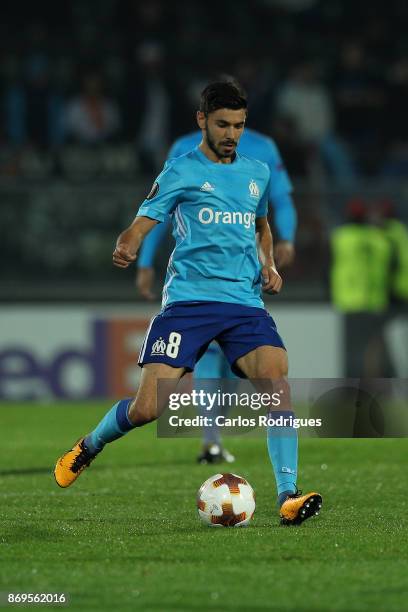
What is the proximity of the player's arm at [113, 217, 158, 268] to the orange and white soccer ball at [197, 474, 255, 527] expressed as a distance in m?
1.07

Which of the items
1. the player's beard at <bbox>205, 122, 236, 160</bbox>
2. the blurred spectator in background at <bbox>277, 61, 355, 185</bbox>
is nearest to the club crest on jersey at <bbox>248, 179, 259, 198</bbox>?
the player's beard at <bbox>205, 122, 236, 160</bbox>

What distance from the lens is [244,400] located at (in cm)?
634

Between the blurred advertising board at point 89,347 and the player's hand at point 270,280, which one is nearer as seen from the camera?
the player's hand at point 270,280

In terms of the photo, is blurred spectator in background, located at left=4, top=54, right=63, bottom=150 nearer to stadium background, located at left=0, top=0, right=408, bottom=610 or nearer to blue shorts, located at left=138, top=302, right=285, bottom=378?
stadium background, located at left=0, top=0, right=408, bottom=610

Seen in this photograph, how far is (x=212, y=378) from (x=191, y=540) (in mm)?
2880

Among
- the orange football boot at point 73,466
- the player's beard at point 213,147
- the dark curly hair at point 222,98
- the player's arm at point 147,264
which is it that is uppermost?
the dark curly hair at point 222,98

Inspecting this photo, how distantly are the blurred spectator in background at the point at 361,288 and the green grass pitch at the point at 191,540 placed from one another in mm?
4354

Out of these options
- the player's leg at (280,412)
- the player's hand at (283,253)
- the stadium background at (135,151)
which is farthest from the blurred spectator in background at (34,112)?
the player's leg at (280,412)

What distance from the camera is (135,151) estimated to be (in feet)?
49.1

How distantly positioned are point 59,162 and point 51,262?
159 cm

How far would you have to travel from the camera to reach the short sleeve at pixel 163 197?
6.17m

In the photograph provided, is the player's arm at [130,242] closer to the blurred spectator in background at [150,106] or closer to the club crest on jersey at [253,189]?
the club crest on jersey at [253,189]

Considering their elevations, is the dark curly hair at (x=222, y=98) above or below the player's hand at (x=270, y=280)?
above

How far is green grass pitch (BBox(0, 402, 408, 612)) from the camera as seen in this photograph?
4.61 m
